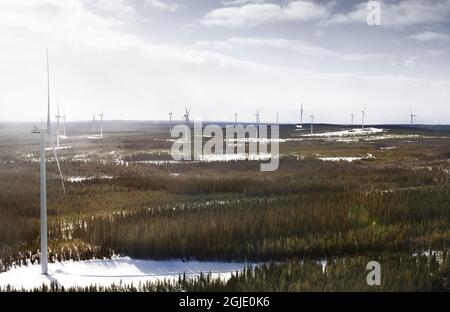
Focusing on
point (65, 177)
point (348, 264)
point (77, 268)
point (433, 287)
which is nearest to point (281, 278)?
point (348, 264)

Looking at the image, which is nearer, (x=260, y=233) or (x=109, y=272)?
(x=109, y=272)

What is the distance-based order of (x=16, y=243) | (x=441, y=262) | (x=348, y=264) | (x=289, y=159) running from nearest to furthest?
(x=348, y=264)
(x=441, y=262)
(x=16, y=243)
(x=289, y=159)

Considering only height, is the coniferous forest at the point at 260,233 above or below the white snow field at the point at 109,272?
above

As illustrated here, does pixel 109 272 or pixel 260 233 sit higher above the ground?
pixel 260 233

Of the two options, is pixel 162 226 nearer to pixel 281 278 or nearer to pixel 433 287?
pixel 281 278

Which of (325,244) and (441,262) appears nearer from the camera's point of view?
(441,262)

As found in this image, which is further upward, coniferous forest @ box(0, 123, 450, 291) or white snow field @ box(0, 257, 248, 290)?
coniferous forest @ box(0, 123, 450, 291)
